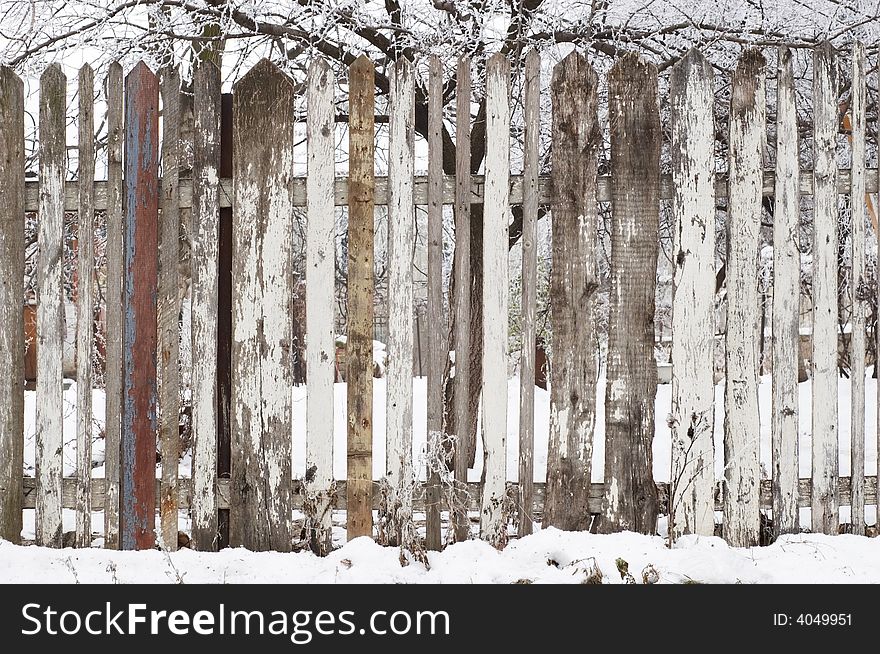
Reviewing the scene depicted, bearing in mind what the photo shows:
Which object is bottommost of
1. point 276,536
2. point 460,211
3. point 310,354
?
point 276,536

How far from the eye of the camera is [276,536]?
3.07m

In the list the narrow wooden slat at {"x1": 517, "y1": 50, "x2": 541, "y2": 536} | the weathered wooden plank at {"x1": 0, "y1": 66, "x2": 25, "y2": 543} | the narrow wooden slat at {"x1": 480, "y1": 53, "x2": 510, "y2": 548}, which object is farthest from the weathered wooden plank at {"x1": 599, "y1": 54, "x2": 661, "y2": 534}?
the weathered wooden plank at {"x1": 0, "y1": 66, "x2": 25, "y2": 543}

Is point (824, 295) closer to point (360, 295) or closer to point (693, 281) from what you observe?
point (693, 281)

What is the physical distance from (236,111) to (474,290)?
149 cm

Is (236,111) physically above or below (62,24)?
below

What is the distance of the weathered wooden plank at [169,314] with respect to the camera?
306 cm

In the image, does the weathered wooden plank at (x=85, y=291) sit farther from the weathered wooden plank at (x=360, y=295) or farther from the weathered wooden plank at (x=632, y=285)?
the weathered wooden plank at (x=632, y=285)

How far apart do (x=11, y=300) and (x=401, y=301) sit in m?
1.79

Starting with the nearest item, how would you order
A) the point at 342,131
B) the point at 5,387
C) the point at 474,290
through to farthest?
the point at 5,387
the point at 474,290
the point at 342,131

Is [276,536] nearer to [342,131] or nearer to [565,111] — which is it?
[565,111]

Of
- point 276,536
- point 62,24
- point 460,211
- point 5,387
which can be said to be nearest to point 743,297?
point 460,211

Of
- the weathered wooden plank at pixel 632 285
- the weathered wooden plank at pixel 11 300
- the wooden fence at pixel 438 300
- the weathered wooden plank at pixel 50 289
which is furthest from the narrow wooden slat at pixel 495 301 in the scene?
the weathered wooden plank at pixel 11 300

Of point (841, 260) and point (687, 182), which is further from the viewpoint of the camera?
point (841, 260)

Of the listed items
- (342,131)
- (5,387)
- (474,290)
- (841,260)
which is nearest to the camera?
(5,387)
